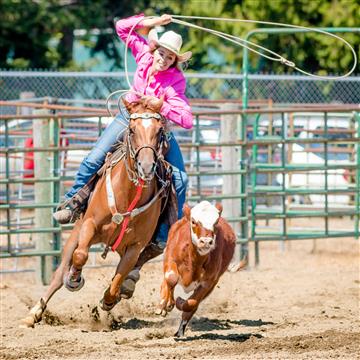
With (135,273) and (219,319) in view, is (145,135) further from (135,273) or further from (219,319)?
(219,319)

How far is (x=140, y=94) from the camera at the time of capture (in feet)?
27.2

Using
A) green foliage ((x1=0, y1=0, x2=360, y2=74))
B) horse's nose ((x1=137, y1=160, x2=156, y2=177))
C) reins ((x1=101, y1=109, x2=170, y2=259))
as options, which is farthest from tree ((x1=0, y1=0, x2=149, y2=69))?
horse's nose ((x1=137, y1=160, x2=156, y2=177))

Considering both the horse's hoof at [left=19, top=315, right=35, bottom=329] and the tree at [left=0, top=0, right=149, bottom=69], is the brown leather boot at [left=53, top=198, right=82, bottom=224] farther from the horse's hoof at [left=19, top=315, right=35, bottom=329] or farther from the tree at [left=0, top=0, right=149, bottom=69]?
the tree at [left=0, top=0, right=149, bottom=69]

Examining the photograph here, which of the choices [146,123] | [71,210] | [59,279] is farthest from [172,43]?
[59,279]

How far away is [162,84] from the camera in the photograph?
335 inches

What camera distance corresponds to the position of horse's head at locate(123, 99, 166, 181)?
7523 millimetres

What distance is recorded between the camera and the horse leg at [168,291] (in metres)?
7.86

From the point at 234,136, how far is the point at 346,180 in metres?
3.11

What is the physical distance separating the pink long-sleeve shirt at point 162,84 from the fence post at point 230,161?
361 centimetres

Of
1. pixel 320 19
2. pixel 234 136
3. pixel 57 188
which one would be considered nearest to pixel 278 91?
pixel 320 19

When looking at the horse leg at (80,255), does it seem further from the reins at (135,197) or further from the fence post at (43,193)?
the fence post at (43,193)

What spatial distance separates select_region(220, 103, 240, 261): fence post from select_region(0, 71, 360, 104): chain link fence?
17.8 ft

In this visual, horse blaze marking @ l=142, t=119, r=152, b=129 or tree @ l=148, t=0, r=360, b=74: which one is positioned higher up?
tree @ l=148, t=0, r=360, b=74

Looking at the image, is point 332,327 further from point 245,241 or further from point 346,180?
point 346,180
